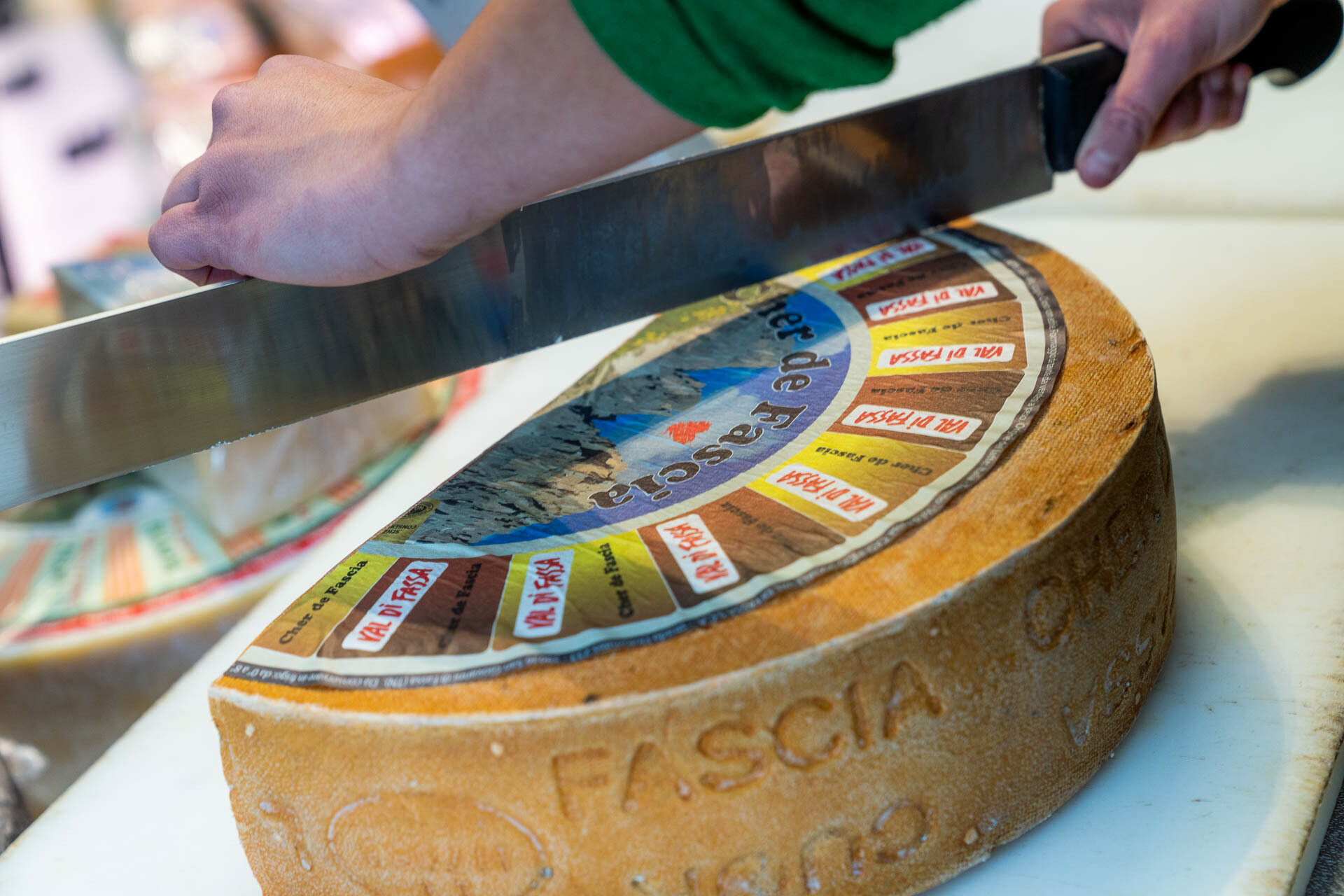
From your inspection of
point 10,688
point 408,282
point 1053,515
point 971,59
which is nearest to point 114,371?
point 408,282

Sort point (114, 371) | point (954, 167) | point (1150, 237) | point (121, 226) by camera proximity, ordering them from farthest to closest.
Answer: point (121, 226) < point (1150, 237) < point (954, 167) < point (114, 371)

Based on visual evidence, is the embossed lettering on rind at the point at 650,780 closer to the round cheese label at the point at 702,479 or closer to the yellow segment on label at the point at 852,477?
the round cheese label at the point at 702,479

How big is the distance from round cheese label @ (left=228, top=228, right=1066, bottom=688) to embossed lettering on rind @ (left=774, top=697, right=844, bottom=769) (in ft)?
0.26

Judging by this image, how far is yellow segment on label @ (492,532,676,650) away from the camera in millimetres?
747

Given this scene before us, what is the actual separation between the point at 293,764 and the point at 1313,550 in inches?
35.5

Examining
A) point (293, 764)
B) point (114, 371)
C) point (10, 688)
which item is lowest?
point (10, 688)

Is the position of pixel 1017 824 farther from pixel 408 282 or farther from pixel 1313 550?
pixel 408 282

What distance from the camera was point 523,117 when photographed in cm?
63

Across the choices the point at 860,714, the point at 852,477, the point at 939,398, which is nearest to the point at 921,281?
the point at 939,398

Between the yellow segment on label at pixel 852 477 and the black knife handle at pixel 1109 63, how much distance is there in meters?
0.52

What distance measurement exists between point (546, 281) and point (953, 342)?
0.39 m

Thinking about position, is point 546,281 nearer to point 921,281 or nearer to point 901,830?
point 921,281

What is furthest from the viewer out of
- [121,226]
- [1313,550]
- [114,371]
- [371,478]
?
[121,226]

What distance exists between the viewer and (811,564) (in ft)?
2.50
